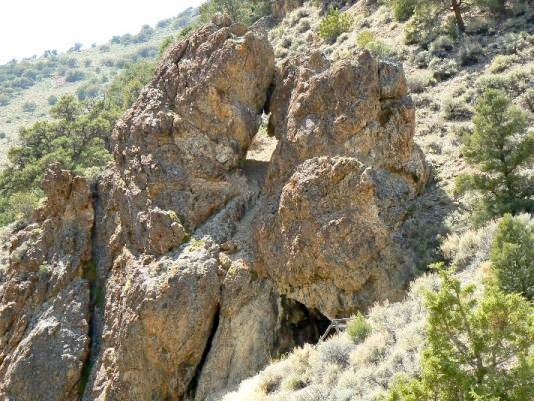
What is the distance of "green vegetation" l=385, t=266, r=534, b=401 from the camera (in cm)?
687

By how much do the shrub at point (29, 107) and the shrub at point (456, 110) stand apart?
4646 inches

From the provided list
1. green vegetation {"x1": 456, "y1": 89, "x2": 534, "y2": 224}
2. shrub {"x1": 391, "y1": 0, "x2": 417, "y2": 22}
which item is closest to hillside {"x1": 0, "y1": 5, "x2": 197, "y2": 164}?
shrub {"x1": 391, "y1": 0, "x2": 417, "y2": 22}

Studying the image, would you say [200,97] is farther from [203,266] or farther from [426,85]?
[426,85]

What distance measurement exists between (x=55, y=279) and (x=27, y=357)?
7.94 feet

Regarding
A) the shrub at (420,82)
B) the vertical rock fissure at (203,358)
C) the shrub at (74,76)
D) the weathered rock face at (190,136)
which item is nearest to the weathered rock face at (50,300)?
the weathered rock face at (190,136)

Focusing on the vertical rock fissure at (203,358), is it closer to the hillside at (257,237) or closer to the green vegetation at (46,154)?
the hillside at (257,237)

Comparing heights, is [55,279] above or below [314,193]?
below

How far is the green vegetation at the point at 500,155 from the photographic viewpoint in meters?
13.4

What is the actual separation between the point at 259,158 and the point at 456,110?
8.94 m

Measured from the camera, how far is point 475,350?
722 cm

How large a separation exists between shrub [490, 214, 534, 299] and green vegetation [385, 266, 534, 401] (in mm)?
2320

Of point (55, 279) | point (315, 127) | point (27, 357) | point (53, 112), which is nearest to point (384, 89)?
point (315, 127)

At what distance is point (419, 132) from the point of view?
20.8 m

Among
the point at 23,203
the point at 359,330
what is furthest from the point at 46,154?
the point at 359,330
